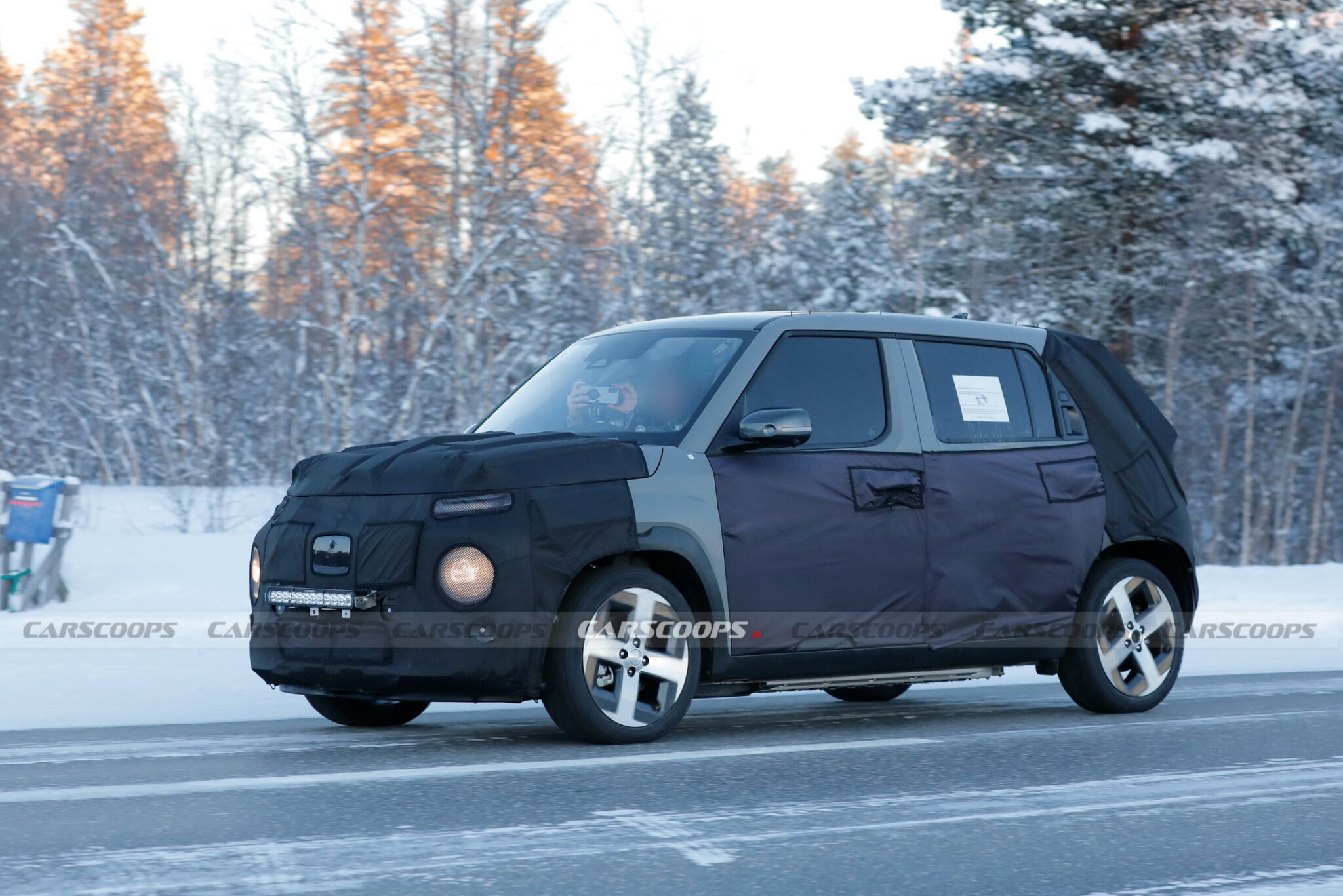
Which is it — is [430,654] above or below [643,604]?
below

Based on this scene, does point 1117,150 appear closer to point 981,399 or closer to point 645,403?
point 981,399

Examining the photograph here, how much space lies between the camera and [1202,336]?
1132 inches

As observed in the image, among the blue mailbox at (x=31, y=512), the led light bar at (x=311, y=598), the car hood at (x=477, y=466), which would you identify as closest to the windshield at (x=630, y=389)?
the car hood at (x=477, y=466)

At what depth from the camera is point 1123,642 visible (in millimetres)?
8039

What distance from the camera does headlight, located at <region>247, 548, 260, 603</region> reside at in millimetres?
6629

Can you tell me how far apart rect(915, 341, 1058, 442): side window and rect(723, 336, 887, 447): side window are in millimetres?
338

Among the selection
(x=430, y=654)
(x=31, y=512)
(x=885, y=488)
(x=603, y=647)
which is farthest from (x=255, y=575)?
(x=31, y=512)

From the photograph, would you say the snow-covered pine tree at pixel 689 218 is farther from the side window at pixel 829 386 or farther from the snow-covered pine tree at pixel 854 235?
the side window at pixel 829 386

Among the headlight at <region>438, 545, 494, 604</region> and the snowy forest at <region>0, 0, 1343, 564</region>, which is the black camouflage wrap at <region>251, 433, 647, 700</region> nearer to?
the headlight at <region>438, 545, 494, 604</region>

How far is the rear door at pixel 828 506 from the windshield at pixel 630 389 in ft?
0.68

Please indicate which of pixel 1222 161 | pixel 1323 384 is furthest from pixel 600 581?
pixel 1323 384

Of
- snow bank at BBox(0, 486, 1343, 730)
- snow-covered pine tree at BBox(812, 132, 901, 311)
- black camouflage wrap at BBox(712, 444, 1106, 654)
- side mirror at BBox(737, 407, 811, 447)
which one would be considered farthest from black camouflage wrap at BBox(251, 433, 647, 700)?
snow-covered pine tree at BBox(812, 132, 901, 311)

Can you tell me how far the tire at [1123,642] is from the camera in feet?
25.9

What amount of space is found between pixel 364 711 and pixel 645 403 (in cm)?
195
